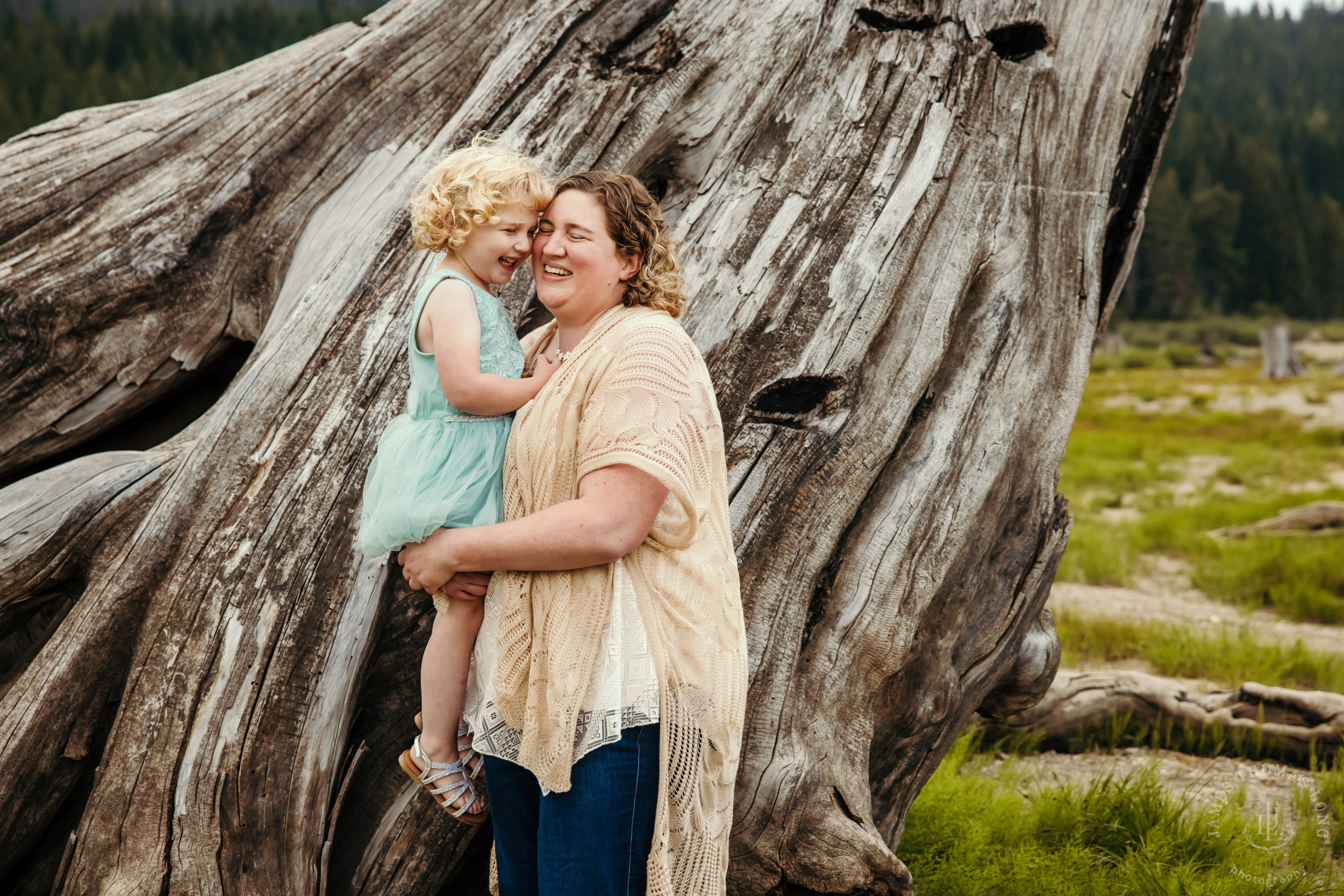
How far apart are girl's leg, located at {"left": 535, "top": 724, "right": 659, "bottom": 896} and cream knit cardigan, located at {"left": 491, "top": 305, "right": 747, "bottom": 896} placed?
4 centimetres

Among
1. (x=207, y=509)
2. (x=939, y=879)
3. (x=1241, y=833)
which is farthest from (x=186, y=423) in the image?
(x=1241, y=833)

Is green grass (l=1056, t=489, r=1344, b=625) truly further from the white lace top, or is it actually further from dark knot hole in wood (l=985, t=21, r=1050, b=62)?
the white lace top

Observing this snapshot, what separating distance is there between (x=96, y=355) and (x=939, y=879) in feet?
10.8

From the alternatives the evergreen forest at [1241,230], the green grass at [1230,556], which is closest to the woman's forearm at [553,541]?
the green grass at [1230,556]

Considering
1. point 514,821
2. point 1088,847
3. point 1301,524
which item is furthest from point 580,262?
point 1301,524

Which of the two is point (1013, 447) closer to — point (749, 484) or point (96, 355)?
point (749, 484)

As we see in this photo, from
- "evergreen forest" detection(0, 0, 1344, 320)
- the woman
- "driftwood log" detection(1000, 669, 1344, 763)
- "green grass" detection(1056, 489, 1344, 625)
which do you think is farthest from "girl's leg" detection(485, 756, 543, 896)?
"evergreen forest" detection(0, 0, 1344, 320)

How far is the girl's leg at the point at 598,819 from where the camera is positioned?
176 centimetres

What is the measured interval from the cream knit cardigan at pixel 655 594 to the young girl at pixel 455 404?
121 millimetres

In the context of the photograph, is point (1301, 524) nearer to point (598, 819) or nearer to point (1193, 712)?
point (1193, 712)

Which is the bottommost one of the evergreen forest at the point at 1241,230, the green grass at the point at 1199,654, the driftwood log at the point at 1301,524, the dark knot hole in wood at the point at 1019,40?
the evergreen forest at the point at 1241,230

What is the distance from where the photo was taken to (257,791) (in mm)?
2348

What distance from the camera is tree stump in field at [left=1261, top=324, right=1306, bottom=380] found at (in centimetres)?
2486

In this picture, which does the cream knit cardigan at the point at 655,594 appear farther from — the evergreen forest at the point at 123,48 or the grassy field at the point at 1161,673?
the evergreen forest at the point at 123,48
